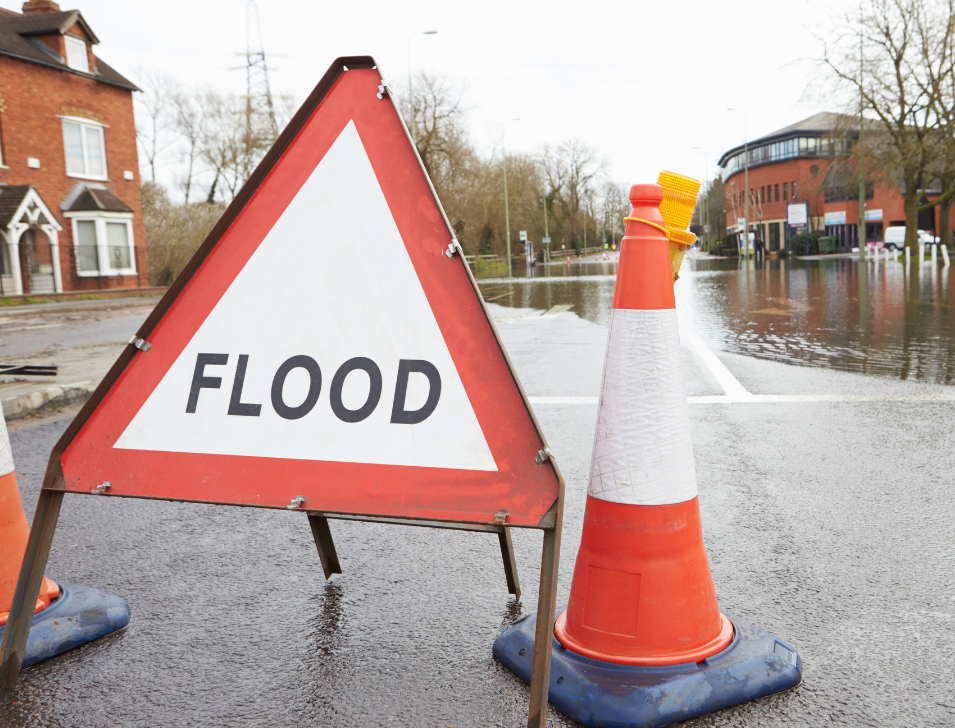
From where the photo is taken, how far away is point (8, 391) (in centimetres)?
706

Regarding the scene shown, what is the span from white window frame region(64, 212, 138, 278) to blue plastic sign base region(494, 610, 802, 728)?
32963 mm

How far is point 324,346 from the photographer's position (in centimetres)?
230

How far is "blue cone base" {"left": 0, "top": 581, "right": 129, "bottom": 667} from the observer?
2.58 m

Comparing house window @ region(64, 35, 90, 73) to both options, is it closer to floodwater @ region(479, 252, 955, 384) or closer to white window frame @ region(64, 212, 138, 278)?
white window frame @ region(64, 212, 138, 278)

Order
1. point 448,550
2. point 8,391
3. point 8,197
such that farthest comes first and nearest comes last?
point 8,197 < point 8,391 < point 448,550

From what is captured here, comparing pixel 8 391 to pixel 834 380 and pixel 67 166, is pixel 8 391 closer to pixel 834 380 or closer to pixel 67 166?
pixel 834 380

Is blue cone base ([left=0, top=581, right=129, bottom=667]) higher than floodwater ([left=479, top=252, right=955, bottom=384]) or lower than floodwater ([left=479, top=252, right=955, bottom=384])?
lower

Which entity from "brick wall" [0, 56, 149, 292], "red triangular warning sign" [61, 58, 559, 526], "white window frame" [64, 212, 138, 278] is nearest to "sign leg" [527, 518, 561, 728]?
"red triangular warning sign" [61, 58, 559, 526]

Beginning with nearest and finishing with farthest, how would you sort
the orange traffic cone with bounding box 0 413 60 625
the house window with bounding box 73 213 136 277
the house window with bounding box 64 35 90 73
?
the orange traffic cone with bounding box 0 413 60 625
the house window with bounding box 64 35 90 73
the house window with bounding box 73 213 136 277

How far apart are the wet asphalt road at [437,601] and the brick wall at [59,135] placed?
94.4ft

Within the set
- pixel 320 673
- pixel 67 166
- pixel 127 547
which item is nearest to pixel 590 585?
pixel 320 673

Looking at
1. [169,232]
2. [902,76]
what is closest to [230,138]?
[169,232]

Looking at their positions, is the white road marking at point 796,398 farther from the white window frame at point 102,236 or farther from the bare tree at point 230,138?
the bare tree at point 230,138

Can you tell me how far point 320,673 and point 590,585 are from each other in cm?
88
